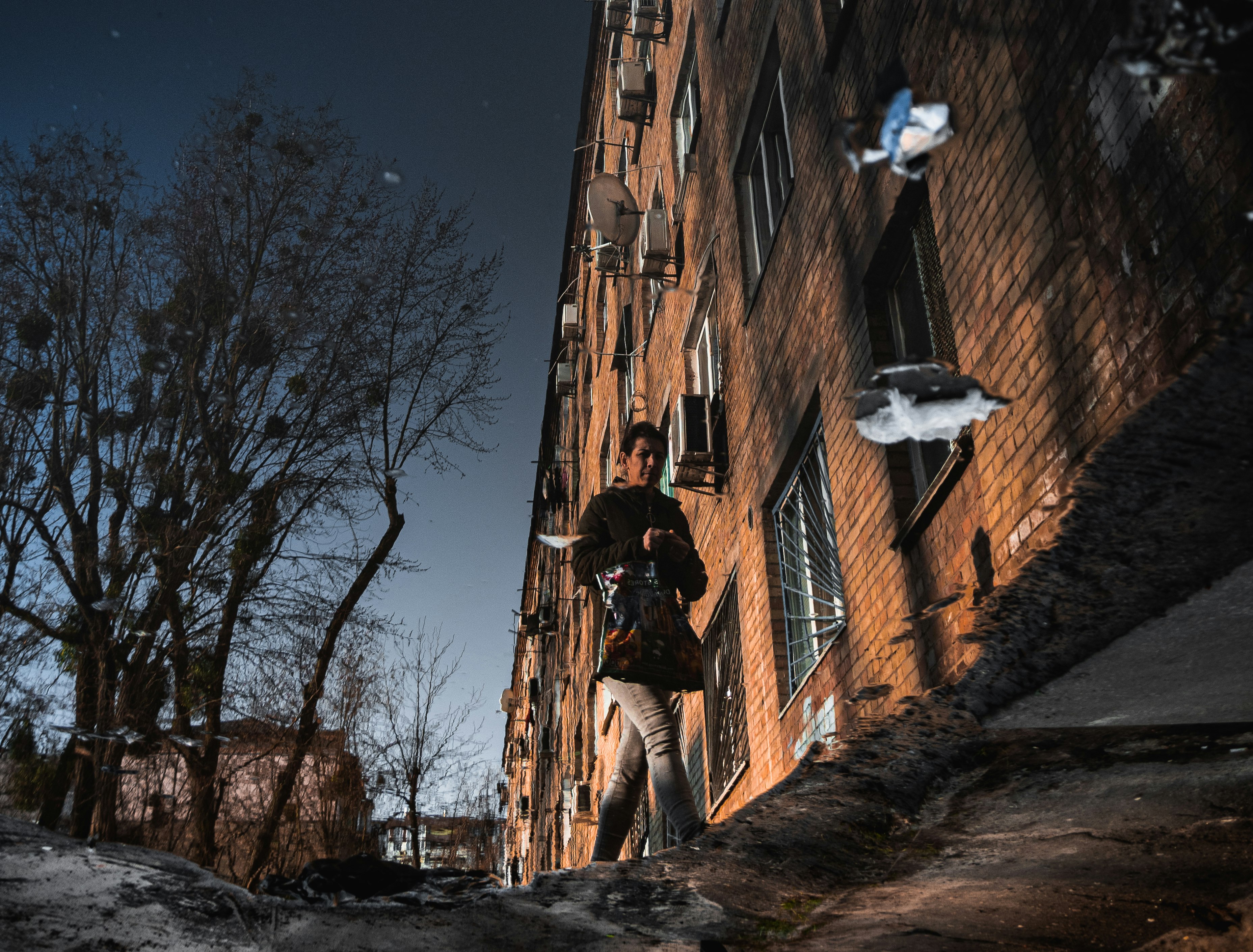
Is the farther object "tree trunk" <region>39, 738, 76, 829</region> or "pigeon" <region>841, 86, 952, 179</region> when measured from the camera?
"tree trunk" <region>39, 738, 76, 829</region>

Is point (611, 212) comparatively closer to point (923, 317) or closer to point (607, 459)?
point (607, 459)

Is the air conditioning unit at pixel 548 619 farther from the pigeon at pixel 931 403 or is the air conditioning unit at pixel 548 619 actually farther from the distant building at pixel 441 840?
the pigeon at pixel 931 403

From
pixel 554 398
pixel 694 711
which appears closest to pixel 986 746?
pixel 694 711

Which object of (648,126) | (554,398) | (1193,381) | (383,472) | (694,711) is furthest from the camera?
(554,398)

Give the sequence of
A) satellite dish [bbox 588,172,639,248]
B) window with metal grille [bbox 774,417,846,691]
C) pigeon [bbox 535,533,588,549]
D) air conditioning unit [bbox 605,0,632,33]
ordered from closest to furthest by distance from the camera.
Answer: pigeon [bbox 535,533,588,549] → window with metal grille [bbox 774,417,846,691] → satellite dish [bbox 588,172,639,248] → air conditioning unit [bbox 605,0,632,33]

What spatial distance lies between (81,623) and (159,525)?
1106mm

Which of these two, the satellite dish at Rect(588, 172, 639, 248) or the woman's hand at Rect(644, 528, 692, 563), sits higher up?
the satellite dish at Rect(588, 172, 639, 248)

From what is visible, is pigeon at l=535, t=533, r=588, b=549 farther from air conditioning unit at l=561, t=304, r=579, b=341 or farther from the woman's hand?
air conditioning unit at l=561, t=304, r=579, b=341

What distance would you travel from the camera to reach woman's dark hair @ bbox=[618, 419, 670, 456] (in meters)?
5.09

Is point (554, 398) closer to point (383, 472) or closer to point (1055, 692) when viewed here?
point (383, 472)

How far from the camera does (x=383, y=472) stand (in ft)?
41.8

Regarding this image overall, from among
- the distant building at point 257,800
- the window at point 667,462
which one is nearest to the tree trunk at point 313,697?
the distant building at point 257,800

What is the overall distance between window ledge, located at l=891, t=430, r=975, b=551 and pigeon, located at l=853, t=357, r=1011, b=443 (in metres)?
0.12

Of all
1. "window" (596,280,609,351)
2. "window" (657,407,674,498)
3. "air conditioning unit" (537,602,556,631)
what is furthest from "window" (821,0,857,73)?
"air conditioning unit" (537,602,556,631)
